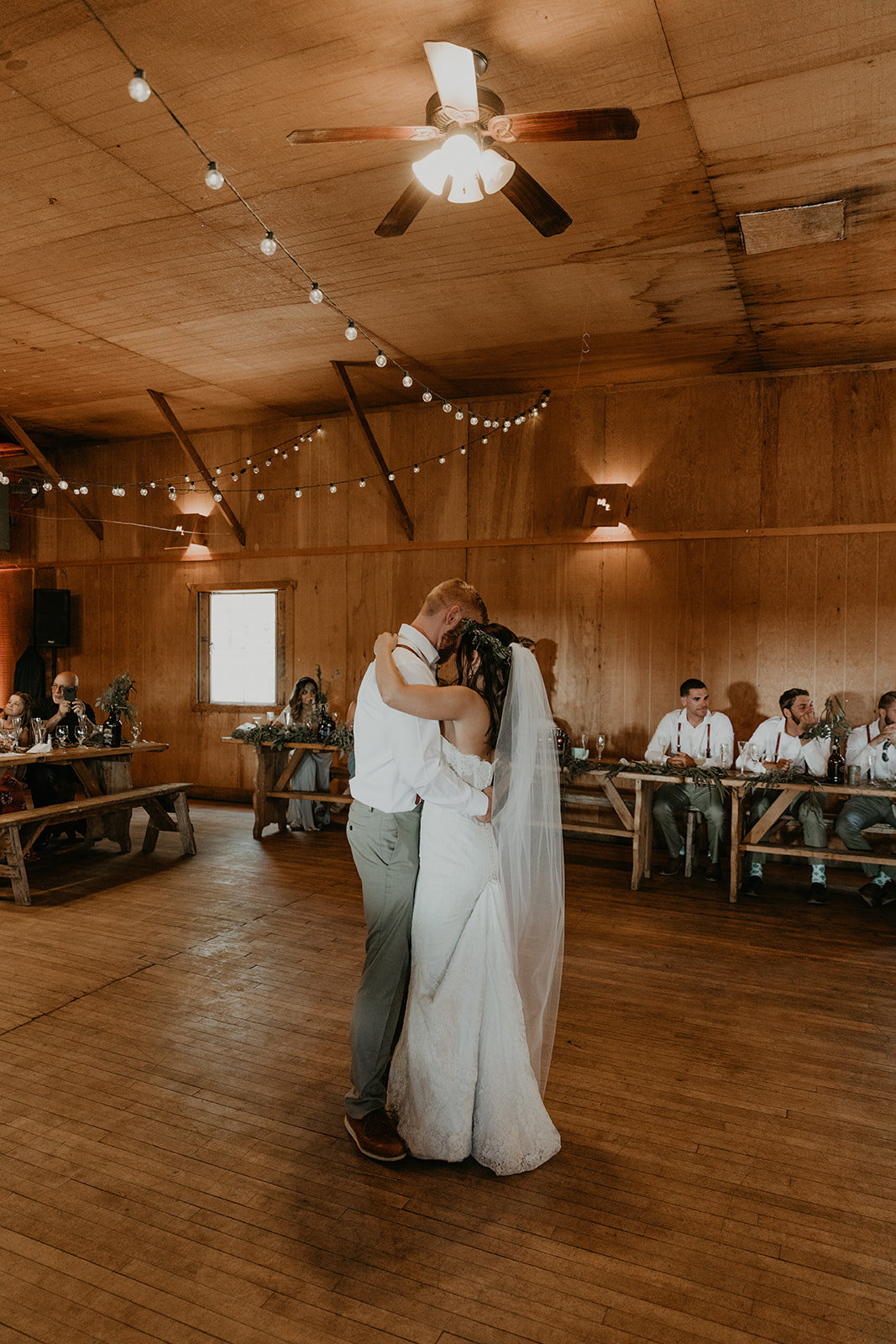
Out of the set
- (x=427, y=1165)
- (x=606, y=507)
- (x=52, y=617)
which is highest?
(x=606, y=507)

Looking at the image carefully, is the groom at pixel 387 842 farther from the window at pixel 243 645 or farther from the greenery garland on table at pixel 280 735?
the window at pixel 243 645

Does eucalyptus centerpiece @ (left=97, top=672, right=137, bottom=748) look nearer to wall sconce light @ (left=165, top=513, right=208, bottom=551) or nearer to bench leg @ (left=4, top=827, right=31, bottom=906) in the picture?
bench leg @ (left=4, top=827, right=31, bottom=906)

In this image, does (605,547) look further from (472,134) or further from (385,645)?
(385,645)

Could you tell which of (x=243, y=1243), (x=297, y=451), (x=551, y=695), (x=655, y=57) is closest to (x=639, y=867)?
(x=551, y=695)

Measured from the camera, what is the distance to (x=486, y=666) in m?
2.78

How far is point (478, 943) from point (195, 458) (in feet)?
23.1

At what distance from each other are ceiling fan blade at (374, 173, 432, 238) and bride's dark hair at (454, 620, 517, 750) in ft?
5.62

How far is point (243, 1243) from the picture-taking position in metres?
2.29

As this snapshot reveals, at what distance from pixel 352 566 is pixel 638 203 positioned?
15.5 feet

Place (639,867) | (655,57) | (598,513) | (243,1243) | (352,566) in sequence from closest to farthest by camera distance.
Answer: (243,1243), (655,57), (639,867), (598,513), (352,566)

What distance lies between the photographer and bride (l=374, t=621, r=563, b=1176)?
8.54ft

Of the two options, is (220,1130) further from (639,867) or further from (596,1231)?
(639,867)

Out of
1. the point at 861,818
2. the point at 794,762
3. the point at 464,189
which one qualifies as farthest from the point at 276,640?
the point at 464,189

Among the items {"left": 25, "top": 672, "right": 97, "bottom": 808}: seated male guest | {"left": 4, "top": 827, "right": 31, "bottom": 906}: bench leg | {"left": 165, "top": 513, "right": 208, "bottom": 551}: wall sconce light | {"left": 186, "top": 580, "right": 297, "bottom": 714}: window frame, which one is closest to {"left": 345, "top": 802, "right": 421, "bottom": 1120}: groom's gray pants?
{"left": 4, "top": 827, "right": 31, "bottom": 906}: bench leg
